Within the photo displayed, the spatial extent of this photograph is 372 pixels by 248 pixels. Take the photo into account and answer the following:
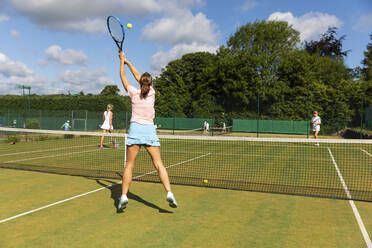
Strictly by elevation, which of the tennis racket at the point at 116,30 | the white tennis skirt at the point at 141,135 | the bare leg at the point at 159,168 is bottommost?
the bare leg at the point at 159,168

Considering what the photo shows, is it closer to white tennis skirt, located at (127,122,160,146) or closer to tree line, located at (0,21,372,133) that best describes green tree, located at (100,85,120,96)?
tree line, located at (0,21,372,133)

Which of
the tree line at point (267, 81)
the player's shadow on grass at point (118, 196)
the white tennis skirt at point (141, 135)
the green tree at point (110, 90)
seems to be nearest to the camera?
the white tennis skirt at point (141, 135)

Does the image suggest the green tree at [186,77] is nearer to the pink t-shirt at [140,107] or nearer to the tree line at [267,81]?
the tree line at [267,81]

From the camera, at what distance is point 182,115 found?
28.3m

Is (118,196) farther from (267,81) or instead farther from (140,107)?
(267,81)

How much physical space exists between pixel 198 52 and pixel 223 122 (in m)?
27.5

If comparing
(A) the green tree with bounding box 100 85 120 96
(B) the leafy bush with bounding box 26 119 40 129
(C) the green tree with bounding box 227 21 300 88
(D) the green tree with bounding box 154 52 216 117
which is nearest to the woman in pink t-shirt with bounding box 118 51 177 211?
(B) the leafy bush with bounding box 26 119 40 129

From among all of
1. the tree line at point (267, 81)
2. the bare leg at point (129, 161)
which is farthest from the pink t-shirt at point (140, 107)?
the tree line at point (267, 81)

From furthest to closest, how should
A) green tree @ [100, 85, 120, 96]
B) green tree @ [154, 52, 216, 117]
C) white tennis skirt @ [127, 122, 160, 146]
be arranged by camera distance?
green tree @ [100, 85, 120, 96] → green tree @ [154, 52, 216, 117] → white tennis skirt @ [127, 122, 160, 146]

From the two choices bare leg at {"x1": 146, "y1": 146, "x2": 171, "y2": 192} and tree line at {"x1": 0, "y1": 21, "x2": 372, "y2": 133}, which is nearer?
bare leg at {"x1": 146, "y1": 146, "x2": 171, "y2": 192}

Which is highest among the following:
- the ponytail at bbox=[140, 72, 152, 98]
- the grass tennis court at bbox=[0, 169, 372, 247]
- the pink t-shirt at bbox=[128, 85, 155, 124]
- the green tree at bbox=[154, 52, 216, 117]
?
the green tree at bbox=[154, 52, 216, 117]

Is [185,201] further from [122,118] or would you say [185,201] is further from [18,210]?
[122,118]

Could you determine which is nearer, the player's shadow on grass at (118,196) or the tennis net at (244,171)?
the player's shadow on grass at (118,196)

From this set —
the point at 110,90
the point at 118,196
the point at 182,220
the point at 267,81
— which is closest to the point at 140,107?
the point at 182,220
